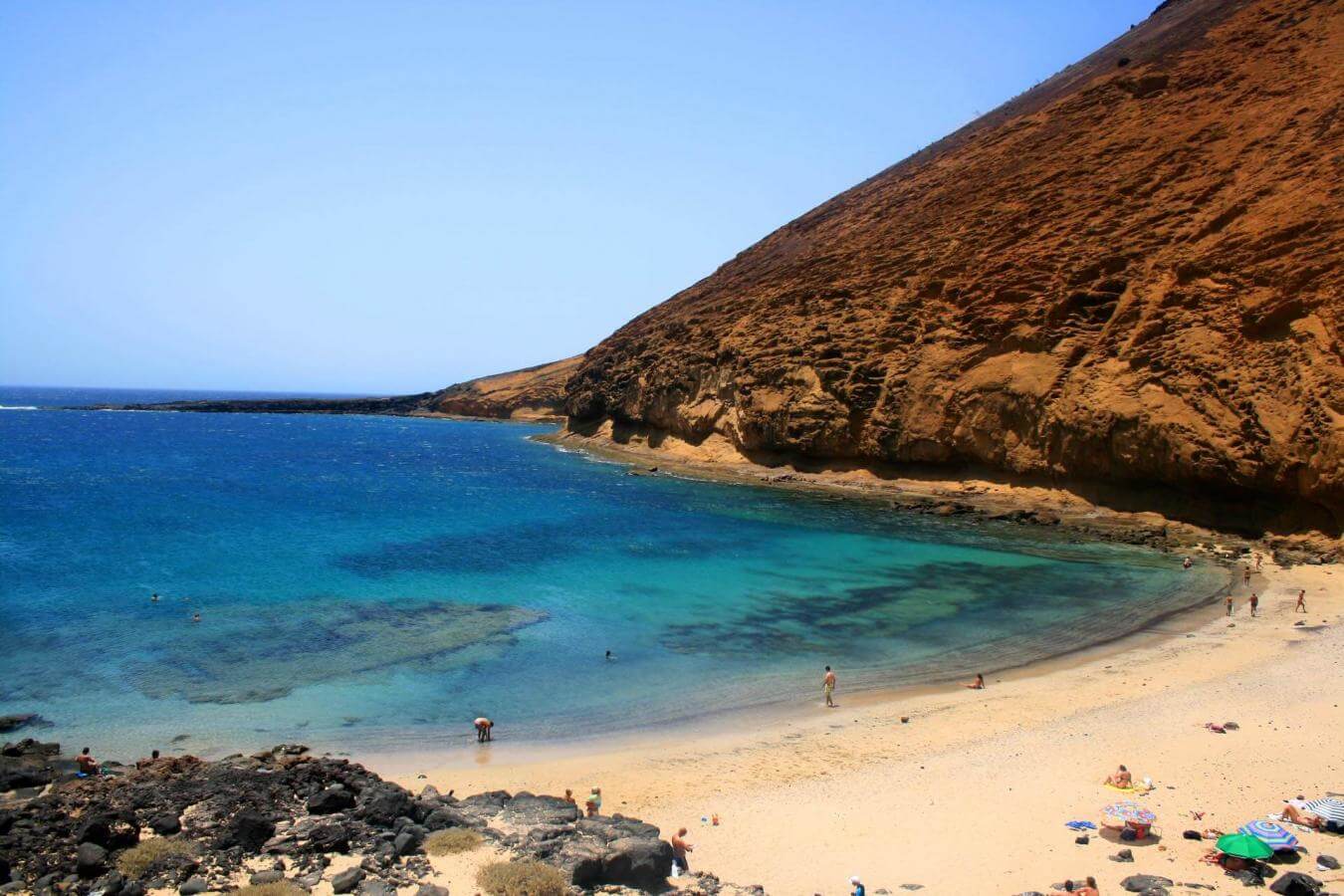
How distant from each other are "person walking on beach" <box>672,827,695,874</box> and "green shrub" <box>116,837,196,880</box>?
20.1 feet

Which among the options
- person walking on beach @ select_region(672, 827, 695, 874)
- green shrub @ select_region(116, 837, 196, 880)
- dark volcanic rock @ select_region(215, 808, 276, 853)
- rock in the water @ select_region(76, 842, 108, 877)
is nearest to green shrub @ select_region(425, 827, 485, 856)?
dark volcanic rock @ select_region(215, 808, 276, 853)

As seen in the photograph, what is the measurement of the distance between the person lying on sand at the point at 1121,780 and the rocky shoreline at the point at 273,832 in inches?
265

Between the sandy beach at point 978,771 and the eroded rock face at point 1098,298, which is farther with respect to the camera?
the eroded rock face at point 1098,298

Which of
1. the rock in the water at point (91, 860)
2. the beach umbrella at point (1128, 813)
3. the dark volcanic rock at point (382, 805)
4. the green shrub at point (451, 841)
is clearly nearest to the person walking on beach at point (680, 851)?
the green shrub at point (451, 841)

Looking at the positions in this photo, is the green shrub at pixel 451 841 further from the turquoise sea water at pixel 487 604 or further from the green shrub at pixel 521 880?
the turquoise sea water at pixel 487 604

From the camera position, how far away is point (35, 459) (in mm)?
61906

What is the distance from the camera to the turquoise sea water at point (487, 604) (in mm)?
17797

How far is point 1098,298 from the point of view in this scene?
41.8m

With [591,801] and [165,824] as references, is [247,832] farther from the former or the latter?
[591,801]

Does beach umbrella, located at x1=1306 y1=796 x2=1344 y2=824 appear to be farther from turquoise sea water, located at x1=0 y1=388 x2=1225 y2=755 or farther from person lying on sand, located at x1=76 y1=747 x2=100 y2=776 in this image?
person lying on sand, located at x1=76 y1=747 x2=100 y2=776

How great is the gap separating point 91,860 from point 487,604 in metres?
15.7

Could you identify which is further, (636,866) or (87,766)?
(87,766)

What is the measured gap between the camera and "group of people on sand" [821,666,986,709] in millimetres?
18109

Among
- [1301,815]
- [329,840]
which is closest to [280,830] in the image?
[329,840]
